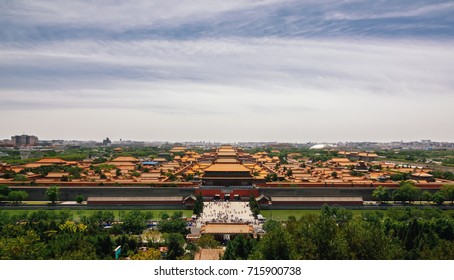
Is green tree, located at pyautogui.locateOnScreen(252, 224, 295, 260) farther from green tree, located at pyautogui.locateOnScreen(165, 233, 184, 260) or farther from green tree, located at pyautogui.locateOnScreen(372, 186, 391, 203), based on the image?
green tree, located at pyautogui.locateOnScreen(372, 186, 391, 203)

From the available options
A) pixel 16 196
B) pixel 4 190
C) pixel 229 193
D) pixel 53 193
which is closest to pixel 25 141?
pixel 4 190

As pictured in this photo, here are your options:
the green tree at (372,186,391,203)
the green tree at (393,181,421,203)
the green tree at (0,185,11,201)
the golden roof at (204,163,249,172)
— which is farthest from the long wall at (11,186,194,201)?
the green tree at (393,181,421,203)

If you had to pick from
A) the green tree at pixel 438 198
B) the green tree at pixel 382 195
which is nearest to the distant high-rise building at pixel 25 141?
the green tree at pixel 382 195

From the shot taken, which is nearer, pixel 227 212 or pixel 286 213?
pixel 227 212

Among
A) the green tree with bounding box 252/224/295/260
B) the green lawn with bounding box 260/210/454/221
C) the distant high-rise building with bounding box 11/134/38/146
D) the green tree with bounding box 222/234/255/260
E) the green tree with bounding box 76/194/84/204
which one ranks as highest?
the distant high-rise building with bounding box 11/134/38/146

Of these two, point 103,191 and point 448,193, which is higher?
point 448,193

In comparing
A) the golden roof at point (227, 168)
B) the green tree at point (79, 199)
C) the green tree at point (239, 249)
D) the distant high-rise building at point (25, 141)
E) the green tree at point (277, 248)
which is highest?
the distant high-rise building at point (25, 141)

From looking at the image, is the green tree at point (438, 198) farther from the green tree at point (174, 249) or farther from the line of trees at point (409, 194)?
the green tree at point (174, 249)

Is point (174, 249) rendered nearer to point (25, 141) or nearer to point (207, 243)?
point (207, 243)

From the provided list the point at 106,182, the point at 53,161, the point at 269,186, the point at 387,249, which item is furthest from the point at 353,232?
the point at 53,161

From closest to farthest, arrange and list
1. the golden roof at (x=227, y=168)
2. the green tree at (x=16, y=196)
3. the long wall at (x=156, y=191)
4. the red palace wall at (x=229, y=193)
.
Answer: the green tree at (x=16, y=196) → the long wall at (x=156, y=191) → the red palace wall at (x=229, y=193) → the golden roof at (x=227, y=168)

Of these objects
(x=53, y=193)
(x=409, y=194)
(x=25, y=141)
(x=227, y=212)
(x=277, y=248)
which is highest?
(x=25, y=141)

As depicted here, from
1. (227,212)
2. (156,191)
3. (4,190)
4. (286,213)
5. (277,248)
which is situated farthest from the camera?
(156,191)
